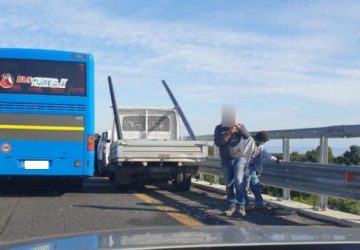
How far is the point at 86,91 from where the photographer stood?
14.0 m

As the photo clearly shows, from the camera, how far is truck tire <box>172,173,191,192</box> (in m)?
15.4

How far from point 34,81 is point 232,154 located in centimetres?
504

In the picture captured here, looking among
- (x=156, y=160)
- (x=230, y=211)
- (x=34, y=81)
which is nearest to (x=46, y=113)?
(x=34, y=81)

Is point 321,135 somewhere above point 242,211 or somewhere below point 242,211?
above

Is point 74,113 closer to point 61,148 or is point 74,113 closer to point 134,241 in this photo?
point 61,148

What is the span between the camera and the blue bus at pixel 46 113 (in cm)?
1359

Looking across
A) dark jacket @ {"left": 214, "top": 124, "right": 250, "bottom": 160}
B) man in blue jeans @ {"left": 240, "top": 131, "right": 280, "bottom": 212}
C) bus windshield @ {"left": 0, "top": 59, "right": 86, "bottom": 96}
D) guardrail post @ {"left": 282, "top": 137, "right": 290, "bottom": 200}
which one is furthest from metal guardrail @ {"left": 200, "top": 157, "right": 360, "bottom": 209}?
bus windshield @ {"left": 0, "top": 59, "right": 86, "bottom": 96}

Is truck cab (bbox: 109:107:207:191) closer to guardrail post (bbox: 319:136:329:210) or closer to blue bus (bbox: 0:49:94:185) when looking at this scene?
blue bus (bbox: 0:49:94:185)

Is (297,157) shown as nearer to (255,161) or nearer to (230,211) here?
(255,161)

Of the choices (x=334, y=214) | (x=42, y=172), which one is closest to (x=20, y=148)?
(x=42, y=172)

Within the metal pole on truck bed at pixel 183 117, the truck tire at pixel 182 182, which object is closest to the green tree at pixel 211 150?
the metal pole on truck bed at pixel 183 117

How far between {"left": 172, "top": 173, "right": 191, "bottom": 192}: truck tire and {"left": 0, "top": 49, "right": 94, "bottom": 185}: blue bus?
2.26 meters

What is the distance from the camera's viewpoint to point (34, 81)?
13.8m

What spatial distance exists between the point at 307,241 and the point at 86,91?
11.6 meters
